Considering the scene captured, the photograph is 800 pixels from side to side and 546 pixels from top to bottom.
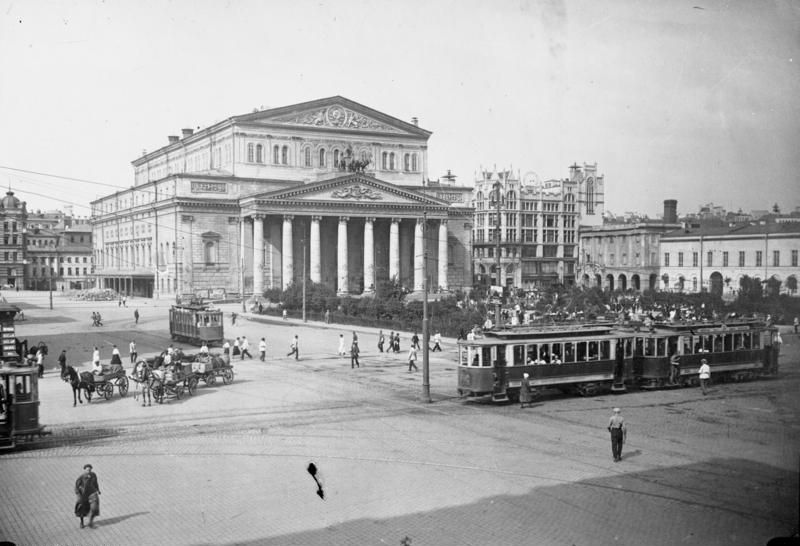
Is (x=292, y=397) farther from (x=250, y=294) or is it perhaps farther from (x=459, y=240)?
(x=459, y=240)

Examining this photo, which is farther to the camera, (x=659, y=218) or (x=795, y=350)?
(x=659, y=218)

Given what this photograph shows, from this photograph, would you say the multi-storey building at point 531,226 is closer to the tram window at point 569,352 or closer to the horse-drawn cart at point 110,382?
the tram window at point 569,352

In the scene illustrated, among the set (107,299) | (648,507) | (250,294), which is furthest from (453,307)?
(107,299)

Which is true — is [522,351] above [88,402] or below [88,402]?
above

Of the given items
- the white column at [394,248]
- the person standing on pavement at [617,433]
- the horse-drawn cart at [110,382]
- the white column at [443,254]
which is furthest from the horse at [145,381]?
the white column at [443,254]

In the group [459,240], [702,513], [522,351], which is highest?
[459,240]

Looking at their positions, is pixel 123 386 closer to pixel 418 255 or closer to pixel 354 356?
pixel 354 356

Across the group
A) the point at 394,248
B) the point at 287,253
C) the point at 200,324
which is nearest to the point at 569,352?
the point at 200,324
